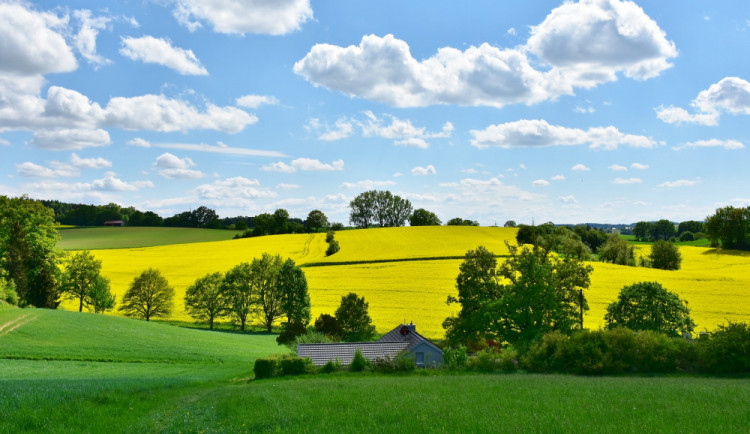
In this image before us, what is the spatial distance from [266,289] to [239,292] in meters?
3.12

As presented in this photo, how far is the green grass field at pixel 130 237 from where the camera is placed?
375 ft

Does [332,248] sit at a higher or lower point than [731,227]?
lower

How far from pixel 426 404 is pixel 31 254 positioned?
198ft

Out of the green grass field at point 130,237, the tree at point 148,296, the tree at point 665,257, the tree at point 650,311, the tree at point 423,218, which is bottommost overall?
the tree at point 148,296

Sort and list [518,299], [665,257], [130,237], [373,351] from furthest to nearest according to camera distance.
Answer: [130,237], [665,257], [518,299], [373,351]

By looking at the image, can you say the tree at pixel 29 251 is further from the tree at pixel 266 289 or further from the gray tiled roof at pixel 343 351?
the gray tiled roof at pixel 343 351

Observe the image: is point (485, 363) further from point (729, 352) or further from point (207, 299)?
point (207, 299)

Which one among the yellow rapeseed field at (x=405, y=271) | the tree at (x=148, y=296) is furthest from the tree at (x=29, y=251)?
the yellow rapeseed field at (x=405, y=271)

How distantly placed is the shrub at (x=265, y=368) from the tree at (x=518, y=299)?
545 inches

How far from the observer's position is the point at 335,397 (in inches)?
628

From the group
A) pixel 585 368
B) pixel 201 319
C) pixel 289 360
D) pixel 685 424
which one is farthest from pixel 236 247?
pixel 685 424

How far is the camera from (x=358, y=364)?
29.6m

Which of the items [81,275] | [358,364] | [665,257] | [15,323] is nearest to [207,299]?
[81,275]

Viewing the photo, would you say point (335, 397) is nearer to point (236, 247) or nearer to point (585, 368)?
point (585, 368)
